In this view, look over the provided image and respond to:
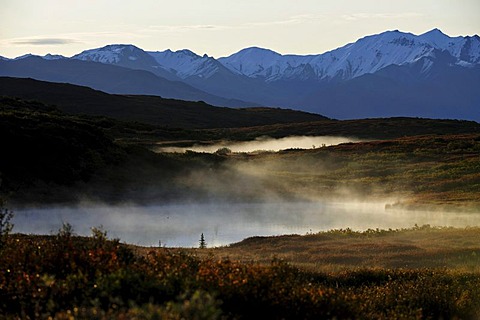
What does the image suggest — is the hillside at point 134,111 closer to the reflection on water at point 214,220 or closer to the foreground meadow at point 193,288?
the reflection on water at point 214,220

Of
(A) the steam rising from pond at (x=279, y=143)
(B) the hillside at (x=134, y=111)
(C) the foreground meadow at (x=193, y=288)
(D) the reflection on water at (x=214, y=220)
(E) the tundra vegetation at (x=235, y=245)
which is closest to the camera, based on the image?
(C) the foreground meadow at (x=193, y=288)

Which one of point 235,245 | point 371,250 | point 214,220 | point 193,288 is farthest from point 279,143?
point 193,288

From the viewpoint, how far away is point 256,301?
411 inches

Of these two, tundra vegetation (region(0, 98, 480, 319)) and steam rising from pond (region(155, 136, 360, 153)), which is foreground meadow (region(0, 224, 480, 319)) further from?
steam rising from pond (region(155, 136, 360, 153))

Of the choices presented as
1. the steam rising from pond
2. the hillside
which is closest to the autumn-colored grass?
the steam rising from pond

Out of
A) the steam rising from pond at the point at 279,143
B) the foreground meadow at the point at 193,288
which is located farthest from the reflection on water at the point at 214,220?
the steam rising from pond at the point at 279,143

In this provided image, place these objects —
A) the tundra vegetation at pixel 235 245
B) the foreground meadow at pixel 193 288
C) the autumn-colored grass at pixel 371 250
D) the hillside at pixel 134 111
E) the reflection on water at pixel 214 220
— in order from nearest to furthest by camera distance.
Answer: the foreground meadow at pixel 193 288 → the tundra vegetation at pixel 235 245 → the autumn-colored grass at pixel 371 250 → the reflection on water at pixel 214 220 → the hillside at pixel 134 111

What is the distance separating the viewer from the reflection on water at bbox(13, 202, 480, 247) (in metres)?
31.3

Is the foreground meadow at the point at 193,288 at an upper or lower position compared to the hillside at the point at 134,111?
lower

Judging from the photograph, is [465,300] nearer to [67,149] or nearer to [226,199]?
[226,199]

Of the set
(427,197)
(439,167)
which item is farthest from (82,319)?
(439,167)

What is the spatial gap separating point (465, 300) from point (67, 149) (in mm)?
32999

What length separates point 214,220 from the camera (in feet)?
118

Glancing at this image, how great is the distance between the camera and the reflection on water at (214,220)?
3131 centimetres
